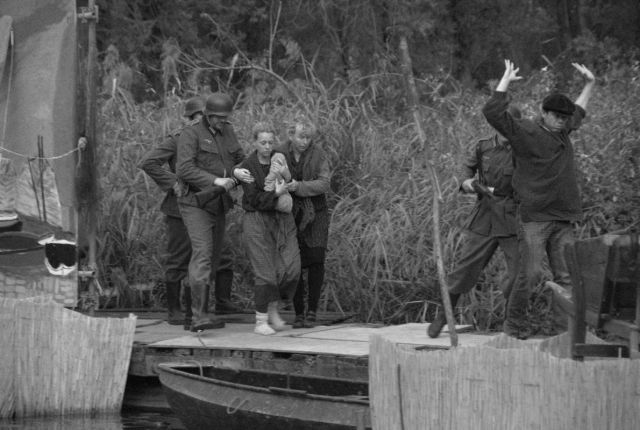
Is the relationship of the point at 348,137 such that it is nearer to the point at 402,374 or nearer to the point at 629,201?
the point at 629,201

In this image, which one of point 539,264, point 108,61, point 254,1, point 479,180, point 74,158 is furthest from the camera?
point 254,1

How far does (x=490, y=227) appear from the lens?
942 cm

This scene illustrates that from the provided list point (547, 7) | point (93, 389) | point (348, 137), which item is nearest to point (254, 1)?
point (547, 7)

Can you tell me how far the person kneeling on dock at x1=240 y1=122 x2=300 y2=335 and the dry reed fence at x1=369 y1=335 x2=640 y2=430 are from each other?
3.36m

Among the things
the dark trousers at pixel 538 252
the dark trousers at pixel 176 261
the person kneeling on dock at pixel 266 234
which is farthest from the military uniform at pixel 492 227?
the dark trousers at pixel 176 261

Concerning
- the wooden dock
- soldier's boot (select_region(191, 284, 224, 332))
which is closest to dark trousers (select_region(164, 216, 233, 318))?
the wooden dock

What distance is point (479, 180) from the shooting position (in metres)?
9.77

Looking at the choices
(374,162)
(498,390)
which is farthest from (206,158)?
(498,390)

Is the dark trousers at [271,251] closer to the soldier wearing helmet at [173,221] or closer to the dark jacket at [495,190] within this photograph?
the soldier wearing helmet at [173,221]

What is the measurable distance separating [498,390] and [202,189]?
4.53 meters

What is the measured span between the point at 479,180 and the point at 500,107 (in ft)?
4.52

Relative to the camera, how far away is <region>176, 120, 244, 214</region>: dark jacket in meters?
10.2

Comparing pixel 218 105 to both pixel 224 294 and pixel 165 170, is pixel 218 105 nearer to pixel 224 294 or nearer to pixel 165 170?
pixel 165 170

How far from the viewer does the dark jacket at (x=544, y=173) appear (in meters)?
8.95
